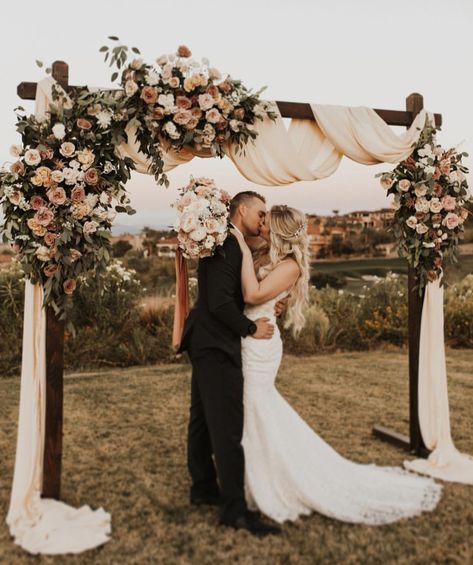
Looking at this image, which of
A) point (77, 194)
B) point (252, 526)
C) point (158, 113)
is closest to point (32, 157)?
point (77, 194)

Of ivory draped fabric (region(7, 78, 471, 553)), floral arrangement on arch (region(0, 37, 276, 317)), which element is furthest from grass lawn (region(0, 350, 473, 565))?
floral arrangement on arch (region(0, 37, 276, 317))

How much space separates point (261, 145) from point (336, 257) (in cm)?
1013

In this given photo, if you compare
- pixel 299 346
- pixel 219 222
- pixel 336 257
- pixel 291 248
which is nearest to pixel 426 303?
pixel 291 248

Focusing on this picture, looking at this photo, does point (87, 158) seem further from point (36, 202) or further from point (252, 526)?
point (252, 526)

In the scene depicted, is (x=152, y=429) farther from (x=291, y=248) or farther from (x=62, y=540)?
(x=291, y=248)

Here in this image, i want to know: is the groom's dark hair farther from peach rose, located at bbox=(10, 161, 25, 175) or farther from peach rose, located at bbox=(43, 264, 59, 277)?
peach rose, located at bbox=(10, 161, 25, 175)

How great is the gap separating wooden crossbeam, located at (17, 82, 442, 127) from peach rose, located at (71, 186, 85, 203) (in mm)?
711

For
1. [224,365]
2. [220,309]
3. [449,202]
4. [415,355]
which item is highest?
[449,202]

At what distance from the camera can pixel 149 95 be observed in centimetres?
399

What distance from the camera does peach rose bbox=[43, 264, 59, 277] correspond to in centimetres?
383

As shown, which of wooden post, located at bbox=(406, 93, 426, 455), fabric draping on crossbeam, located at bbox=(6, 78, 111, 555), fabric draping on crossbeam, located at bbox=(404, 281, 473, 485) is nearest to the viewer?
fabric draping on crossbeam, located at bbox=(6, 78, 111, 555)

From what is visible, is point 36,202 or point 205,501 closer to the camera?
point 36,202

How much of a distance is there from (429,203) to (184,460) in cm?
287

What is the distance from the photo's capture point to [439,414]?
4.98 m
